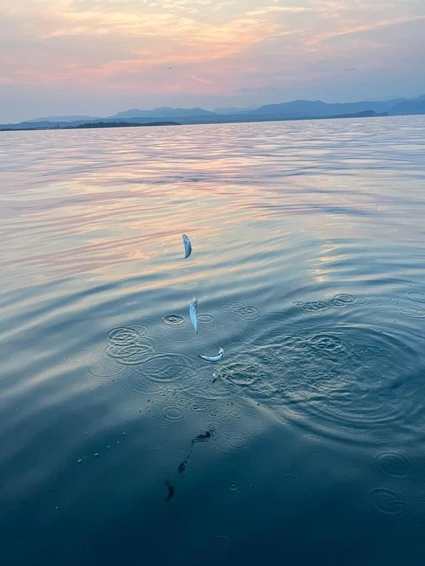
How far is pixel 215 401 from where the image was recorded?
5.88 meters

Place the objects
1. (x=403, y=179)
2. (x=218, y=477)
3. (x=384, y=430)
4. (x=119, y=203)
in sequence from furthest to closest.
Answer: (x=403, y=179), (x=119, y=203), (x=384, y=430), (x=218, y=477)

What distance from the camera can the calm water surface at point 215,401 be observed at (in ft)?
13.5

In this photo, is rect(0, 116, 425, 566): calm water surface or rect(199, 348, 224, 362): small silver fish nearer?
rect(0, 116, 425, 566): calm water surface

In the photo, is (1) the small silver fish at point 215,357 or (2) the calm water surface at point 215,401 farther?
(1) the small silver fish at point 215,357

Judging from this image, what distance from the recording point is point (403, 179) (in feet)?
74.7

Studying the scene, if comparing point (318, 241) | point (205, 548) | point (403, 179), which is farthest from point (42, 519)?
point (403, 179)

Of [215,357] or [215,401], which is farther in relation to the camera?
[215,357]

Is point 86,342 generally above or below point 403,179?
above

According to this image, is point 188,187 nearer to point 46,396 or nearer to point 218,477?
point 46,396

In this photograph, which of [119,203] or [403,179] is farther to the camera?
[403,179]

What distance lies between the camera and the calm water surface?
13.5ft

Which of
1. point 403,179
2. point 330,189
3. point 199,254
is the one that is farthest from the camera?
point 403,179

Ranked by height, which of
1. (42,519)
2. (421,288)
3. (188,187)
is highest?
(42,519)

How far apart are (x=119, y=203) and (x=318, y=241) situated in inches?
390
